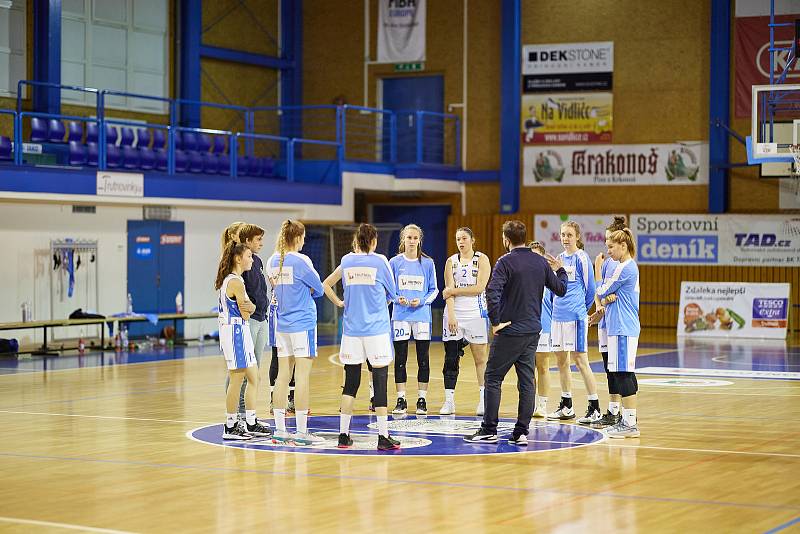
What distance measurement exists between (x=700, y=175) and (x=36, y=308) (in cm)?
1625

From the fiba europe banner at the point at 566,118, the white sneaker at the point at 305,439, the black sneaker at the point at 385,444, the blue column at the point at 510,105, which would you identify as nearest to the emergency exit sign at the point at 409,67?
the blue column at the point at 510,105

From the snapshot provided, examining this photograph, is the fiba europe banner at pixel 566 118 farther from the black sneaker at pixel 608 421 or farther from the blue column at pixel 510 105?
the black sneaker at pixel 608 421

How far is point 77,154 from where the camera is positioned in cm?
2386

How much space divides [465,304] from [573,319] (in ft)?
4.06

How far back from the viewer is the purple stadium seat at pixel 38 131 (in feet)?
80.3

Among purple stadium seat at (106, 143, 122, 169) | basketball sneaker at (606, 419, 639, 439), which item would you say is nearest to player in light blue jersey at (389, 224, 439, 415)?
basketball sneaker at (606, 419, 639, 439)

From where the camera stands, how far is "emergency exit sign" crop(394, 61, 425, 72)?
108ft

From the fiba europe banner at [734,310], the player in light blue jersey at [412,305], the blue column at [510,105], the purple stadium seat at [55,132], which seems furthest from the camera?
the blue column at [510,105]

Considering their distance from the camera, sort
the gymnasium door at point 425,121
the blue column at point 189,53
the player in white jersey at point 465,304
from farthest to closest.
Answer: the gymnasium door at point 425,121 → the blue column at point 189,53 → the player in white jersey at point 465,304

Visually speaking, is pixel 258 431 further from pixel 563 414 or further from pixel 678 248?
pixel 678 248

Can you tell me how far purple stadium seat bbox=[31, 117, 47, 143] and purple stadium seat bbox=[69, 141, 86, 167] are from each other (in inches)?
42.4

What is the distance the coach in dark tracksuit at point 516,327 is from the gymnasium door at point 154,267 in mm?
15103

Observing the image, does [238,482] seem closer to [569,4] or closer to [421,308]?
[421,308]

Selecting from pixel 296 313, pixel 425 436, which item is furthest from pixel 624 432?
pixel 296 313
